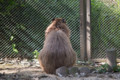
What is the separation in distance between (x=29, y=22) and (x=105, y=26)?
8.41ft

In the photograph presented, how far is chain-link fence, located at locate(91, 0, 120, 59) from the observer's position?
664 centimetres

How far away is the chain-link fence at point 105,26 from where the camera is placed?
21.8 feet

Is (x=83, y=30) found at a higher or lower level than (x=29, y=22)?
lower

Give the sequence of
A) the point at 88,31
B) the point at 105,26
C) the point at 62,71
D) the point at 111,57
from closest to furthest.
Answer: the point at 62,71, the point at 111,57, the point at 88,31, the point at 105,26

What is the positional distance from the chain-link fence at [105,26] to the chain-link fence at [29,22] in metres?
0.56

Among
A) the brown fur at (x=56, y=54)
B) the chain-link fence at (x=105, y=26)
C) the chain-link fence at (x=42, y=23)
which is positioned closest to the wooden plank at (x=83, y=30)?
the chain-link fence at (x=42, y=23)

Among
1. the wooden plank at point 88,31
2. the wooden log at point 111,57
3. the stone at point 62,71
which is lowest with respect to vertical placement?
the stone at point 62,71

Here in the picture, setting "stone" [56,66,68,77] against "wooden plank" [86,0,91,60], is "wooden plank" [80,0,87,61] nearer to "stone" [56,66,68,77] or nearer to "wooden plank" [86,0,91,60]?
"wooden plank" [86,0,91,60]

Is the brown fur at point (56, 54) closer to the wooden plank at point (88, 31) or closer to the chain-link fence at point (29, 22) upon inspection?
the wooden plank at point (88, 31)

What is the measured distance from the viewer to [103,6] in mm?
A: 6750

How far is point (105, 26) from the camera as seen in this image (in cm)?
673

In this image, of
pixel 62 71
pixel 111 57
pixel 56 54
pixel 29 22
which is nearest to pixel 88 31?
pixel 111 57

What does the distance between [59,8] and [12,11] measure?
159cm

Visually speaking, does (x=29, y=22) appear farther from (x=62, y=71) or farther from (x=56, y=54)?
(x=62, y=71)
